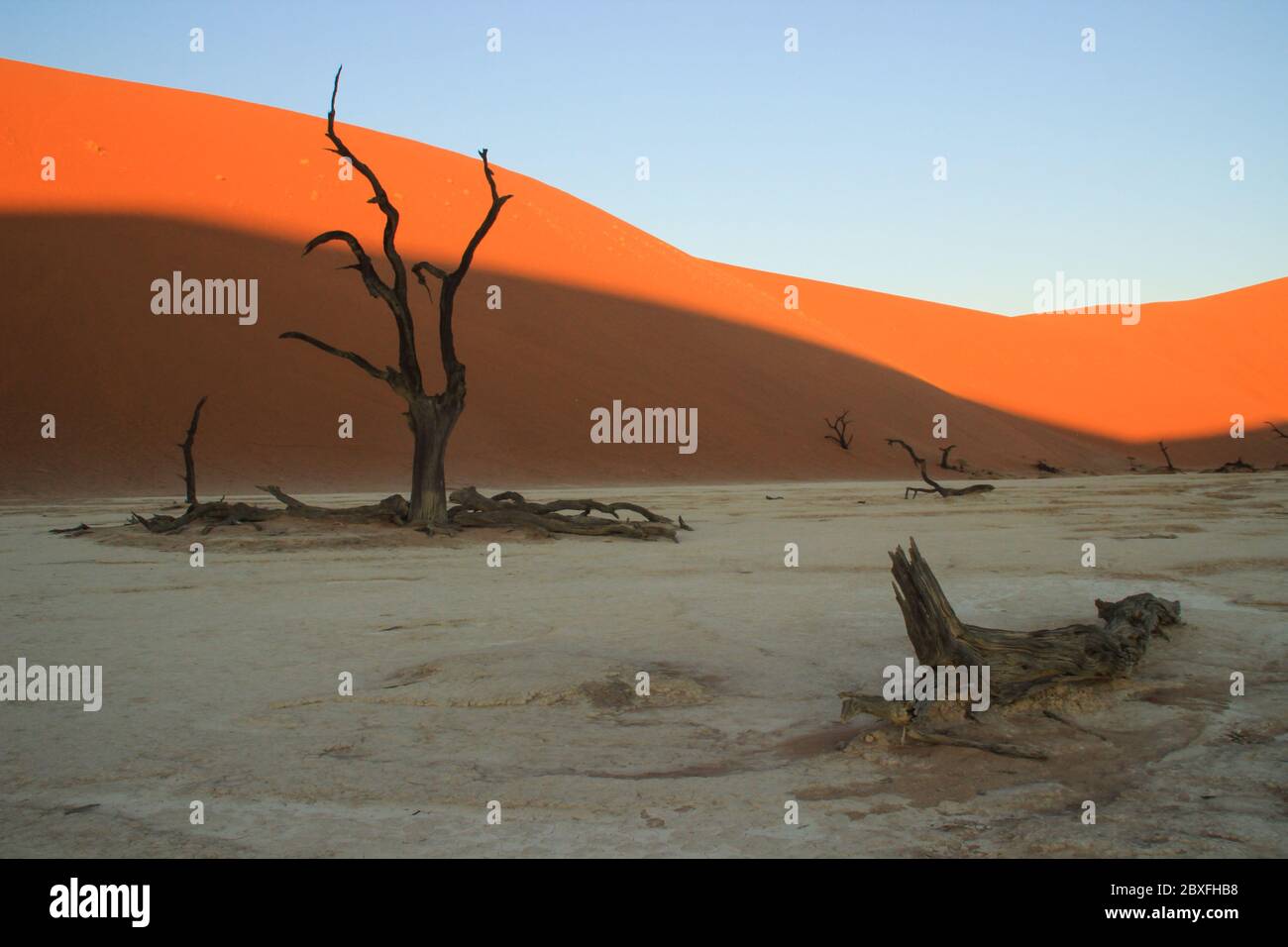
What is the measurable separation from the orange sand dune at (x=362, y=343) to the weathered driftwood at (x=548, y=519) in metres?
17.8

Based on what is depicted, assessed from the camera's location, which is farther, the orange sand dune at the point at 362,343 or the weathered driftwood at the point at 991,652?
the orange sand dune at the point at 362,343

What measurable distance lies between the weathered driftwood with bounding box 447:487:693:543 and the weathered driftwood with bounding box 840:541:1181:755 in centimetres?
933

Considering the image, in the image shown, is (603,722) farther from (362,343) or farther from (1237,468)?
(1237,468)

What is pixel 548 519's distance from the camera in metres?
15.4

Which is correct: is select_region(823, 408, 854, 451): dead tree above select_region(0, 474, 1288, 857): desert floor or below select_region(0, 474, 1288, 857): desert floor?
above

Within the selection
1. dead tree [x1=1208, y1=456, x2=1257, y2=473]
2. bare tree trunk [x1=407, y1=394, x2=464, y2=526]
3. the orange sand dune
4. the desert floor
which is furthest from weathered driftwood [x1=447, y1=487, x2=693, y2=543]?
dead tree [x1=1208, y1=456, x2=1257, y2=473]

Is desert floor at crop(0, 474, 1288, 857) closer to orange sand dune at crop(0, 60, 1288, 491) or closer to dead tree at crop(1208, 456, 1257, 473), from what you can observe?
orange sand dune at crop(0, 60, 1288, 491)

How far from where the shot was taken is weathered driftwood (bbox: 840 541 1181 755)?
4918mm

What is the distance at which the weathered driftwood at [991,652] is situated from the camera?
4918mm

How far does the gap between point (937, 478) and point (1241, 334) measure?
58.8 m

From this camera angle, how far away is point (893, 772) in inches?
164

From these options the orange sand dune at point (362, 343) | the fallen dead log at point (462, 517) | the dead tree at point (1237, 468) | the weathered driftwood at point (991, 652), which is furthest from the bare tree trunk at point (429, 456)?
the dead tree at point (1237, 468)

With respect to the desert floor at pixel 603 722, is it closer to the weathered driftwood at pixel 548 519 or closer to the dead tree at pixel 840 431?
the weathered driftwood at pixel 548 519

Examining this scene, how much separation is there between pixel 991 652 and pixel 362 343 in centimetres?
3637
